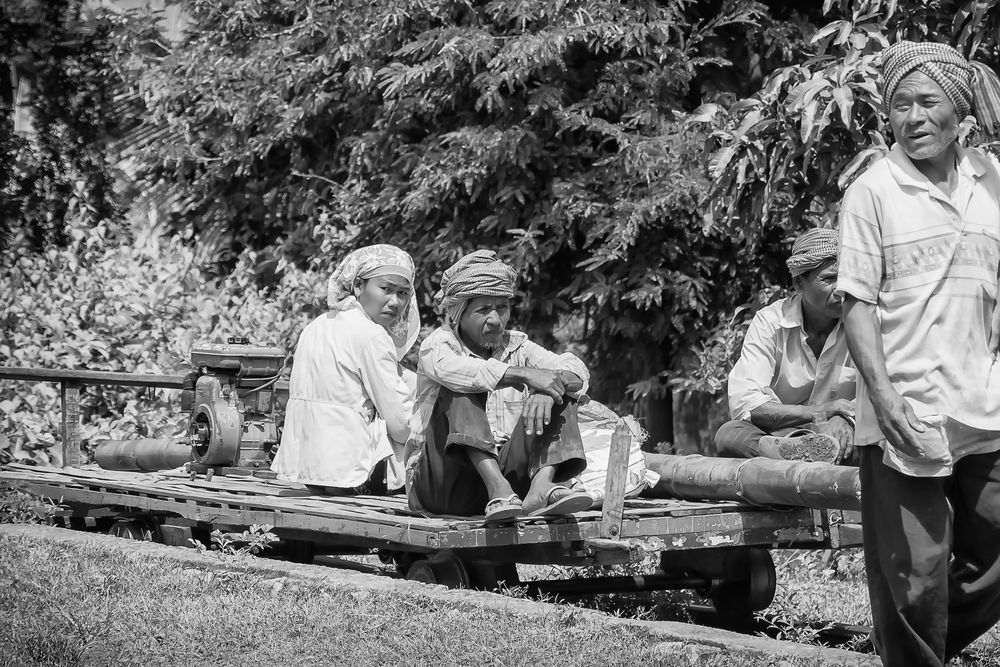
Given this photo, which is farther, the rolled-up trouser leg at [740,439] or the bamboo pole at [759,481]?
the rolled-up trouser leg at [740,439]

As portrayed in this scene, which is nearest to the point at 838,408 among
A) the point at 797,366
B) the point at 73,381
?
the point at 797,366

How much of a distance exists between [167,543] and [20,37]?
9800mm

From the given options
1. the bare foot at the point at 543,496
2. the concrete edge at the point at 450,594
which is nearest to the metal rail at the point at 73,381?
the concrete edge at the point at 450,594

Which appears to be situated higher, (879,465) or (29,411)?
(879,465)

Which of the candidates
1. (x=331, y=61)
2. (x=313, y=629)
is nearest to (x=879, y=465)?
(x=313, y=629)

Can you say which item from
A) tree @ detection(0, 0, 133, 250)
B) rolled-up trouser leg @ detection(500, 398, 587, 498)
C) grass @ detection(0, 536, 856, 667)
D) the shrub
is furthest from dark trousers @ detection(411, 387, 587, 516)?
tree @ detection(0, 0, 133, 250)

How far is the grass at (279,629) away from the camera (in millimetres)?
4199

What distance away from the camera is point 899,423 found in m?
3.48

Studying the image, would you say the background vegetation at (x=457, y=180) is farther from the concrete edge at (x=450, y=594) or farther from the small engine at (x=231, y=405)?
the concrete edge at (x=450, y=594)

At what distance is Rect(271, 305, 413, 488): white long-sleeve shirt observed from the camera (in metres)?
6.59

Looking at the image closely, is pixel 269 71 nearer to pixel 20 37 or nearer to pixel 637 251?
pixel 637 251

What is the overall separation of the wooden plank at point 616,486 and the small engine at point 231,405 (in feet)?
10.4

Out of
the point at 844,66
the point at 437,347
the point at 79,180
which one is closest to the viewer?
the point at 437,347

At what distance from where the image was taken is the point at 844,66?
6422 millimetres
